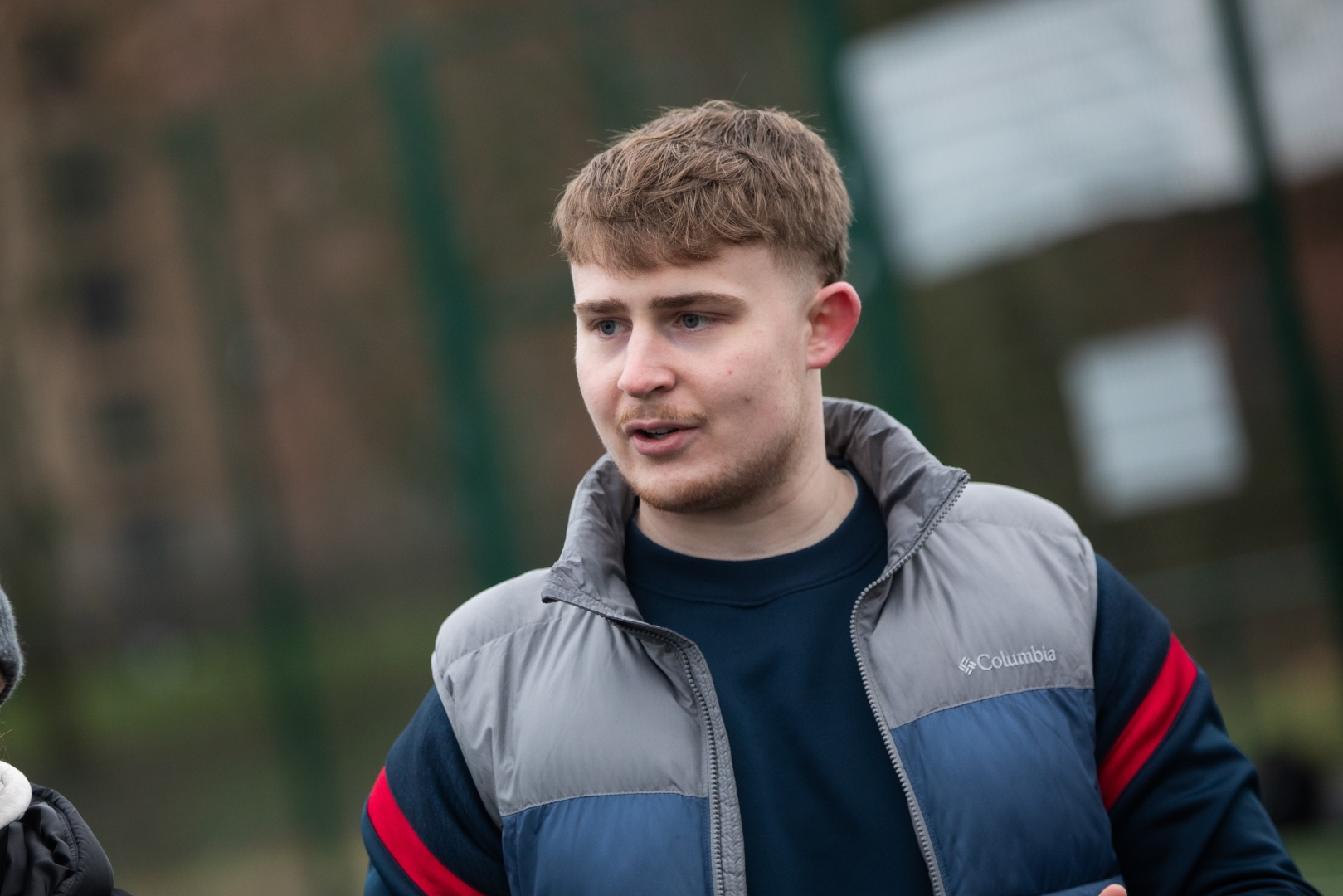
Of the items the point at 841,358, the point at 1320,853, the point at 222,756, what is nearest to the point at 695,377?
the point at 841,358

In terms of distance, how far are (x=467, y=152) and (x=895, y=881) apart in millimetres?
4068

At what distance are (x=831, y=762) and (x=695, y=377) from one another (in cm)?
53

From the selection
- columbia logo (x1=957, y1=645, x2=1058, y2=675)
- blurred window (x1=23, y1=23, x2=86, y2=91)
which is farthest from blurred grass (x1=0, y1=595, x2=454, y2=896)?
blurred window (x1=23, y1=23, x2=86, y2=91)

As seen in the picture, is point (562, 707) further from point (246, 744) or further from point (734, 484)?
point (246, 744)

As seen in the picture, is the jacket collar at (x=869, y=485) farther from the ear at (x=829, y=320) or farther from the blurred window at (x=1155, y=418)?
the blurred window at (x=1155, y=418)

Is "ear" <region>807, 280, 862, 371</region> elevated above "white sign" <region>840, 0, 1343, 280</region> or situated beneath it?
situated beneath

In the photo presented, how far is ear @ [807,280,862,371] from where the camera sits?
79.7 inches

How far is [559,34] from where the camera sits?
5.15 m

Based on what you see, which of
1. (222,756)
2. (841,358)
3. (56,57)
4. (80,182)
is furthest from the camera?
(56,57)

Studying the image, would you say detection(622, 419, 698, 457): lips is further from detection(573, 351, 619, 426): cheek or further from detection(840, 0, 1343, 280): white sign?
detection(840, 0, 1343, 280): white sign

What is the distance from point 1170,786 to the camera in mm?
1889

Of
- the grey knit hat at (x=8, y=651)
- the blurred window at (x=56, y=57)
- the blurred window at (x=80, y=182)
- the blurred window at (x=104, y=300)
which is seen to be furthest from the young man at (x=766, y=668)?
the blurred window at (x=56, y=57)

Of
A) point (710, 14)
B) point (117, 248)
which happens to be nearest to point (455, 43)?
point (710, 14)

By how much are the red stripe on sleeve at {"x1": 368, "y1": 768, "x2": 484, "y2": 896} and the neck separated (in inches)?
20.7
